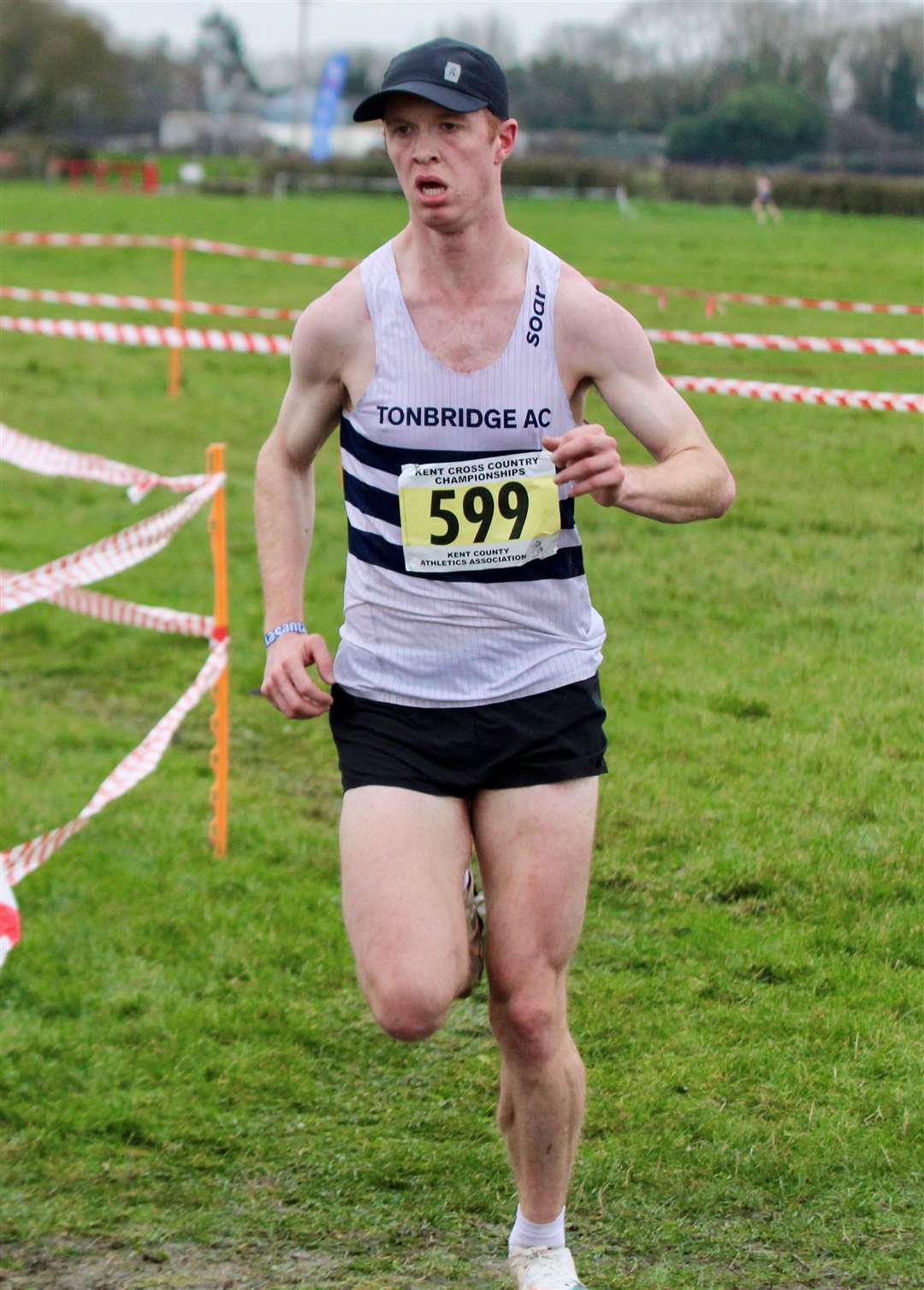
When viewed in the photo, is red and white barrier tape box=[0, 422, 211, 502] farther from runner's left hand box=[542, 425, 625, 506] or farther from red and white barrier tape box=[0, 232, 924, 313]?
red and white barrier tape box=[0, 232, 924, 313]

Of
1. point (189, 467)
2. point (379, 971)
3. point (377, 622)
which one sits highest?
point (377, 622)

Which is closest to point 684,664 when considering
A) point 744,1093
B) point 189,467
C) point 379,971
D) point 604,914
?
point 604,914

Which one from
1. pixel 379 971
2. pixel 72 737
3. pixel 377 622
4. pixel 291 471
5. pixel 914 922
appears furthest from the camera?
pixel 72 737

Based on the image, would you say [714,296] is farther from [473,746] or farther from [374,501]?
[473,746]

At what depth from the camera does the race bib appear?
11.8 ft

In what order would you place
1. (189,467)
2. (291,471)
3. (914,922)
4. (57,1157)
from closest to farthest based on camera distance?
(291,471) < (57,1157) < (914,922) < (189,467)

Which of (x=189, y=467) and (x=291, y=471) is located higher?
(x=291, y=471)

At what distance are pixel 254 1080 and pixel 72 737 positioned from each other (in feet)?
10.9

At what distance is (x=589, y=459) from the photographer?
3.29 m

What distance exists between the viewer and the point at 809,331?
18719mm

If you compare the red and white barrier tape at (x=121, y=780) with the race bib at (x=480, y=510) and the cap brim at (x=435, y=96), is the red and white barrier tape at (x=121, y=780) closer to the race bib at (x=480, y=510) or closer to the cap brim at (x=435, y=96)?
the race bib at (x=480, y=510)

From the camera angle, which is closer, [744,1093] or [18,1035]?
[744,1093]

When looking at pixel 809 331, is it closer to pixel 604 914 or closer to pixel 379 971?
pixel 604 914

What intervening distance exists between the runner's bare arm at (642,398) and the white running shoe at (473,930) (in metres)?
0.85
